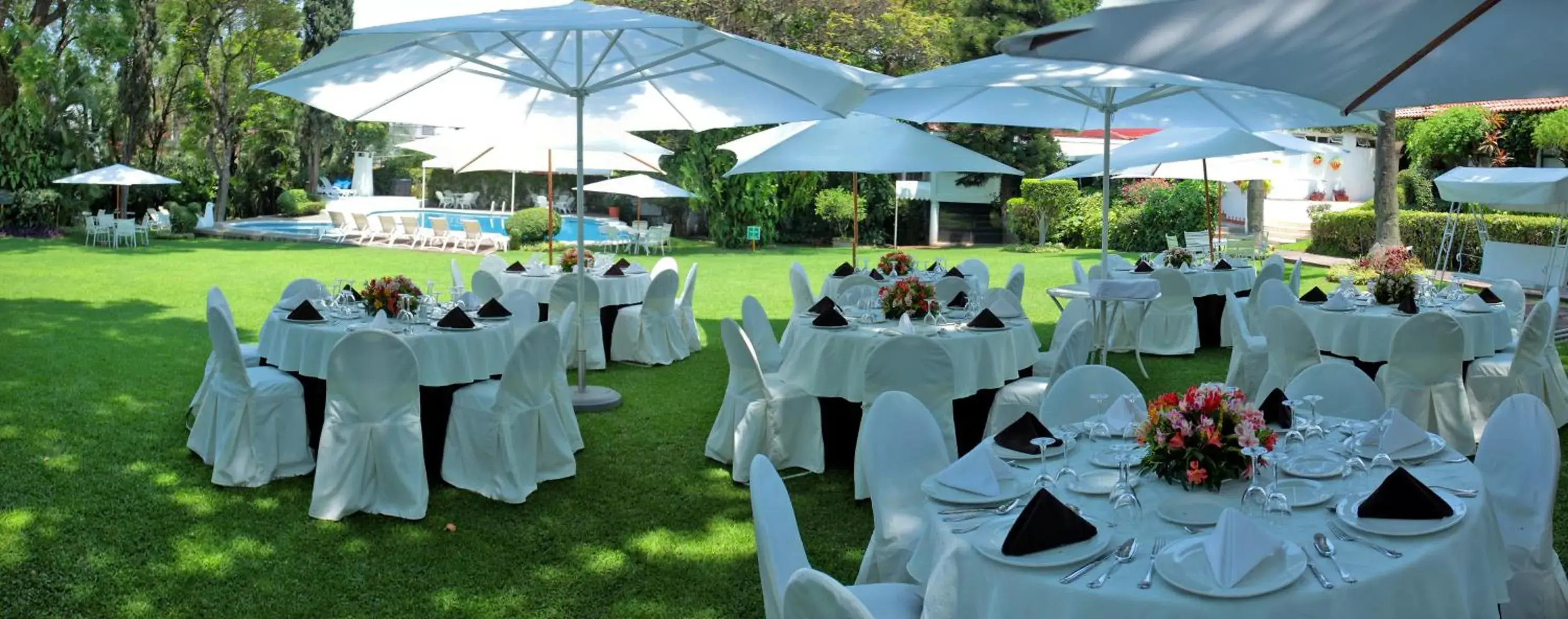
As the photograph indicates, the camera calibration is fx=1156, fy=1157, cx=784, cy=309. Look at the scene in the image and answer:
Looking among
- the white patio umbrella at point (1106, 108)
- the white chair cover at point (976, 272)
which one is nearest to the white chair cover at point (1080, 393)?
the white patio umbrella at point (1106, 108)

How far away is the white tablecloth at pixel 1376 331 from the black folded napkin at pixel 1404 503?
4546 mm

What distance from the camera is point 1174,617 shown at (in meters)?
2.43

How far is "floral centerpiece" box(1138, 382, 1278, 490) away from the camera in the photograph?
310 cm

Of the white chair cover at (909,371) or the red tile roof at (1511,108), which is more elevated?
the red tile roof at (1511,108)

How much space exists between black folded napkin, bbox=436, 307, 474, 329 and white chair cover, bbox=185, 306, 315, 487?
2.64 ft

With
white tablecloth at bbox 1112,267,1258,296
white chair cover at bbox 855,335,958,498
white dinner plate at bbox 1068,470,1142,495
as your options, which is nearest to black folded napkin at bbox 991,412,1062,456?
white dinner plate at bbox 1068,470,1142,495

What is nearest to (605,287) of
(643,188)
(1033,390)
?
(1033,390)

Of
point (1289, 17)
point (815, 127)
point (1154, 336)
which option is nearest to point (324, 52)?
point (815, 127)

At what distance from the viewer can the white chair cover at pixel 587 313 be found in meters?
9.32

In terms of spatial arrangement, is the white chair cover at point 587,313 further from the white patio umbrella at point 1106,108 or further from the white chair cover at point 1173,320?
the white chair cover at point 1173,320

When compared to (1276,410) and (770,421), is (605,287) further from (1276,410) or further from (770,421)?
(1276,410)

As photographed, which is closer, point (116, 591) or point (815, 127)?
point (116, 591)

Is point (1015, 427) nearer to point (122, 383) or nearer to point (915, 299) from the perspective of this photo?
point (915, 299)

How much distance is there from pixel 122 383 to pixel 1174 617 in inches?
330
